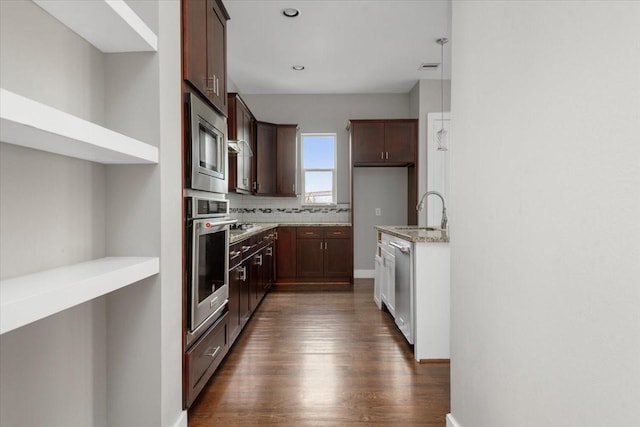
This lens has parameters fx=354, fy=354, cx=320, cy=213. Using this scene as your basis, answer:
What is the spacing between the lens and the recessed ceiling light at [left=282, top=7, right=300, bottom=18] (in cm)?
346

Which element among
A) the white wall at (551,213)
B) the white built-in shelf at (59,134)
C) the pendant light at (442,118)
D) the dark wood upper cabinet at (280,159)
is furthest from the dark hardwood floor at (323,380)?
the dark wood upper cabinet at (280,159)

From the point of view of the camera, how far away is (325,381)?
2303 mm

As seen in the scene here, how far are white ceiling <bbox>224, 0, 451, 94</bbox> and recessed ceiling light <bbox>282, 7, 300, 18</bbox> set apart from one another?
0.16ft

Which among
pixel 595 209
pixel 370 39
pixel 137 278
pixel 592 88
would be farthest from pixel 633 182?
pixel 370 39

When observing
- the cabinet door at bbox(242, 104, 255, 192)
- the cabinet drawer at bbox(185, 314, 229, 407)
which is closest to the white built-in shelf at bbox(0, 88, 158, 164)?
the cabinet drawer at bbox(185, 314, 229, 407)

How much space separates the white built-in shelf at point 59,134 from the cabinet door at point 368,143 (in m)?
4.30

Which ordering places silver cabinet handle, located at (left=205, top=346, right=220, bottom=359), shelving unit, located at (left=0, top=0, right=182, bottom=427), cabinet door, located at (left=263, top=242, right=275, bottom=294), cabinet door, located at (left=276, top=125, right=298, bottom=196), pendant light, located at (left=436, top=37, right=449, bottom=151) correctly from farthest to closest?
cabinet door, located at (left=276, top=125, right=298, bottom=196) → cabinet door, located at (left=263, top=242, right=275, bottom=294) → pendant light, located at (left=436, top=37, right=449, bottom=151) → silver cabinet handle, located at (left=205, top=346, right=220, bottom=359) → shelving unit, located at (left=0, top=0, right=182, bottom=427)

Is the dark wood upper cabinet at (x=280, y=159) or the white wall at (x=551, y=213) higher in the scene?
the dark wood upper cabinet at (x=280, y=159)

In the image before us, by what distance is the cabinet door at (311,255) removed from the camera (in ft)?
17.4

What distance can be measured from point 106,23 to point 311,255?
4327 mm

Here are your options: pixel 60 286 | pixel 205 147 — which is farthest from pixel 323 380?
pixel 60 286

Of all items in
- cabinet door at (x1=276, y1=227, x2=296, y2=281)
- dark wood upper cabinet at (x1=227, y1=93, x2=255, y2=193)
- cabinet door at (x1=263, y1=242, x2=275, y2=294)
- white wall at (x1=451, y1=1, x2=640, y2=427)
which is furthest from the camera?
cabinet door at (x1=276, y1=227, x2=296, y2=281)

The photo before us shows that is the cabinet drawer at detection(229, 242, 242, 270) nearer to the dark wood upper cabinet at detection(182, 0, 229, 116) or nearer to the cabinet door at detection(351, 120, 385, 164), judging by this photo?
the dark wood upper cabinet at detection(182, 0, 229, 116)

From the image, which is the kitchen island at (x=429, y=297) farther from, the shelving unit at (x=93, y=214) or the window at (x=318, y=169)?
the window at (x=318, y=169)
